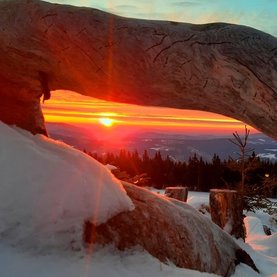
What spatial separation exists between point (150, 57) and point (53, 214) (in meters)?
1.20

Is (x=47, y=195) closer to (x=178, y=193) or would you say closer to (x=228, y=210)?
(x=228, y=210)

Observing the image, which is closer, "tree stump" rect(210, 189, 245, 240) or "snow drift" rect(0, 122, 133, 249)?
"snow drift" rect(0, 122, 133, 249)

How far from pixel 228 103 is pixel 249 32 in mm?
456

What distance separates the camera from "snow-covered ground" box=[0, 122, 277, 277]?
250 centimetres

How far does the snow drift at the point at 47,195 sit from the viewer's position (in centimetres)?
266

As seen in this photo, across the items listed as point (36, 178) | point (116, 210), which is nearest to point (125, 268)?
point (116, 210)

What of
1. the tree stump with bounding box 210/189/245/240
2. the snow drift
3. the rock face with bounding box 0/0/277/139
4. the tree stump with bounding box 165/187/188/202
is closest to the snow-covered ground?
the snow drift

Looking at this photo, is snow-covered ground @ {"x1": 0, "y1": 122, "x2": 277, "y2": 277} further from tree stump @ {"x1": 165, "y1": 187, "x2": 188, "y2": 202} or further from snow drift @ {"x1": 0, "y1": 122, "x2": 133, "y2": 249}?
tree stump @ {"x1": 165, "y1": 187, "x2": 188, "y2": 202}

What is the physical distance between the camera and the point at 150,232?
3.42 meters

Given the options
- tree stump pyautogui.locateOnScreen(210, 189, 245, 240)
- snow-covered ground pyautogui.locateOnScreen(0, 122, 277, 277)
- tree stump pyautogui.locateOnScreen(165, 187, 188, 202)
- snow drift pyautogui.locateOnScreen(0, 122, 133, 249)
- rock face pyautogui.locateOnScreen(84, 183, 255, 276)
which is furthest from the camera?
tree stump pyautogui.locateOnScreen(165, 187, 188, 202)

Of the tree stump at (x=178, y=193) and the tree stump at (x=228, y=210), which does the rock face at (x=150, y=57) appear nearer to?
the tree stump at (x=228, y=210)

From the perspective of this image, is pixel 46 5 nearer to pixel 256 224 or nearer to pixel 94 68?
pixel 94 68

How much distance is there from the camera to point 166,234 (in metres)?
3.62

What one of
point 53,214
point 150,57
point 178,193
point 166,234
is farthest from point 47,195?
point 178,193
